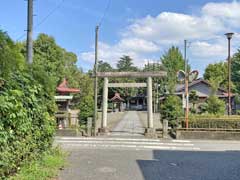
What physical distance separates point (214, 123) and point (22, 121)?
1199 cm

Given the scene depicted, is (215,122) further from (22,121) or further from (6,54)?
(6,54)

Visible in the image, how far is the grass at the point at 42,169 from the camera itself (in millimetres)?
5211

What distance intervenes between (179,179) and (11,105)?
12.7ft

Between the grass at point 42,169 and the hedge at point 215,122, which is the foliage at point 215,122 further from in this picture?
the grass at point 42,169

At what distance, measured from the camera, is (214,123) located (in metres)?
14.9

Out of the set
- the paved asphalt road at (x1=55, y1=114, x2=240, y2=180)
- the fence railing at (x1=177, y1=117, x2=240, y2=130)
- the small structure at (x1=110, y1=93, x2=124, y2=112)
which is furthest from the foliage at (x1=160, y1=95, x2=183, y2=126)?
the small structure at (x1=110, y1=93, x2=124, y2=112)

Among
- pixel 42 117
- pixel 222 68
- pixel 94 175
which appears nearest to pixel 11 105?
pixel 42 117

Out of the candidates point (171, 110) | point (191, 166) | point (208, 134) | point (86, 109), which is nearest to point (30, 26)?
point (191, 166)

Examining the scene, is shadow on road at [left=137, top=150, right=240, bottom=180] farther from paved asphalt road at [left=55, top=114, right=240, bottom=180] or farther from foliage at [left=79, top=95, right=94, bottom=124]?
foliage at [left=79, top=95, right=94, bottom=124]

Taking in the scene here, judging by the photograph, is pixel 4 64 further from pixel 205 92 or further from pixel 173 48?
pixel 173 48

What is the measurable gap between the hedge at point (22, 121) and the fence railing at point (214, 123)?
9671 mm

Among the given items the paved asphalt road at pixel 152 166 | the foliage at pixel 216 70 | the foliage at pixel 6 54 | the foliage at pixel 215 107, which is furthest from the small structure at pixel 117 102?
the foliage at pixel 6 54

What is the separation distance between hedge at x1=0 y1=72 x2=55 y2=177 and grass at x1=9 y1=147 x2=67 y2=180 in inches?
5.4

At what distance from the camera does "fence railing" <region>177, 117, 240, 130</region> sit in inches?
580
